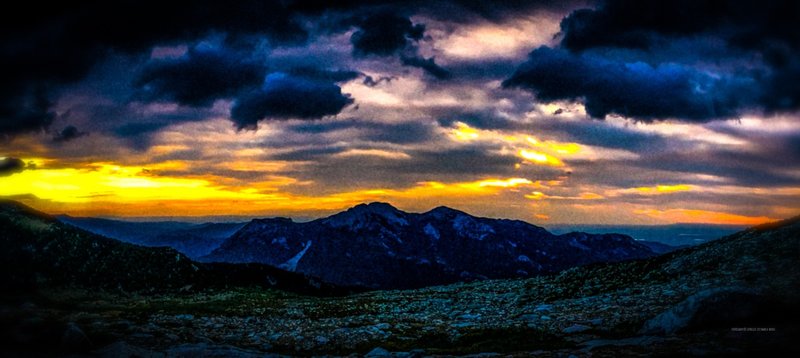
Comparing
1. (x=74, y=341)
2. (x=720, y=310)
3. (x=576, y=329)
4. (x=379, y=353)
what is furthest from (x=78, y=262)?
(x=720, y=310)

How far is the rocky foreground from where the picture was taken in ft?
66.8

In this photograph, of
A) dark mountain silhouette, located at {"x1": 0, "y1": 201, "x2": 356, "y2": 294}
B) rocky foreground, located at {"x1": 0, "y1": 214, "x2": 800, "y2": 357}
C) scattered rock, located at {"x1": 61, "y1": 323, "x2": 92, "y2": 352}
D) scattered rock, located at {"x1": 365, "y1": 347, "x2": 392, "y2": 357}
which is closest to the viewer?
rocky foreground, located at {"x1": 0, "y1": 214, "x2": 800, "y2": 357}

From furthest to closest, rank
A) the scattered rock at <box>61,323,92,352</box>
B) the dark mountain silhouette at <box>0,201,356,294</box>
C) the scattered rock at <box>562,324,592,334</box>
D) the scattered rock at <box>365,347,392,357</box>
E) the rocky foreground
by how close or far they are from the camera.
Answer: the dark mountain silhouette at <box>0,201,356,294</box>
the scattered rock at <box>562,324,592,334</box>
the scattered rock at <box>365,347,392,357</box>
the scattered rock at <box>61,323,92,352</box>
the rocky foreground

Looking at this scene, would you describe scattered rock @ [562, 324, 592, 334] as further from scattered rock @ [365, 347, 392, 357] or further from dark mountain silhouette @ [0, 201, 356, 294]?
dark mountain silhouette @ [0, 201, 356, 294]

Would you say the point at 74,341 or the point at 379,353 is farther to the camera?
the point at 379,353

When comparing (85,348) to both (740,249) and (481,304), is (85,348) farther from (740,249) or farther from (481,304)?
(740,249)

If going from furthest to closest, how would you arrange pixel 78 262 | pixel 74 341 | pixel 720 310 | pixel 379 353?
pixel 78 262 < pixel 379 353 < pixel 720 310 < pixel 74 341

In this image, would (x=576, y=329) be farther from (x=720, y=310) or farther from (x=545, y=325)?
(x=720, y=310)

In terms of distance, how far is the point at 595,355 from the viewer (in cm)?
1822

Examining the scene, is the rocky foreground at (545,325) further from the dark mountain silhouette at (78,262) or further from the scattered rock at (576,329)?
the dark mountain silhouette at (78,262)

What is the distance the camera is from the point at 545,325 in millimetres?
28469

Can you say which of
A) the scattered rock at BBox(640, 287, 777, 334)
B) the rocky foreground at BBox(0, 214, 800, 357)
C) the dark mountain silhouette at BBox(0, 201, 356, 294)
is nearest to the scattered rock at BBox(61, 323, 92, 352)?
the rocky foreground at BBox(0, 214, 800, 357)

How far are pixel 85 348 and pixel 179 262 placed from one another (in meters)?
67.6

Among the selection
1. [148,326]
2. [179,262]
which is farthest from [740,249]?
[179,262]
